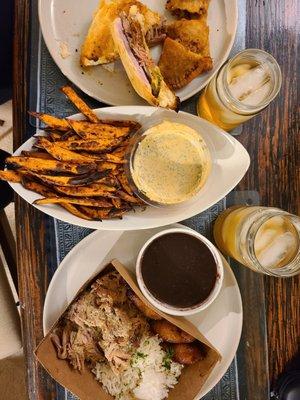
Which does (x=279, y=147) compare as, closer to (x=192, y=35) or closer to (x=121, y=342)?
(x=192, y=35)

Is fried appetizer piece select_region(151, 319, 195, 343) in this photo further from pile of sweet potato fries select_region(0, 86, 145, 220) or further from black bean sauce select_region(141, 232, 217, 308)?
pile of sweet potato fries select_region(0, 86, 145, 220)

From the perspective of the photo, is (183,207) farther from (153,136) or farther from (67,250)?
(67,250)

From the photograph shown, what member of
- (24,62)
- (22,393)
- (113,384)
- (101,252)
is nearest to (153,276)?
(101,252)

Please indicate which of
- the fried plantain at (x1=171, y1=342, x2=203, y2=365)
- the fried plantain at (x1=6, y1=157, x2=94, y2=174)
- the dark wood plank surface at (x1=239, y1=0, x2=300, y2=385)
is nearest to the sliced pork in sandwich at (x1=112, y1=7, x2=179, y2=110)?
the fried plantain at (x1=6, y1=157, x2=94, y2=174)

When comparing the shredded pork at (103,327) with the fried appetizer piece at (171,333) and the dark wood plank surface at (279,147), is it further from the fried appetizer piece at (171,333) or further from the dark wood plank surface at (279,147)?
the dark wood plank surface at (279,147)

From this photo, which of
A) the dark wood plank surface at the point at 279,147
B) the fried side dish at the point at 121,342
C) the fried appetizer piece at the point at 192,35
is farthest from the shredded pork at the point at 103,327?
the fried appetizer piece at the point at 192,35

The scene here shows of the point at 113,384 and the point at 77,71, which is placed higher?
the point at 77,71

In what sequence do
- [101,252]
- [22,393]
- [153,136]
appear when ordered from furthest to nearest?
[22,393] < [101,252] < [153,136]
